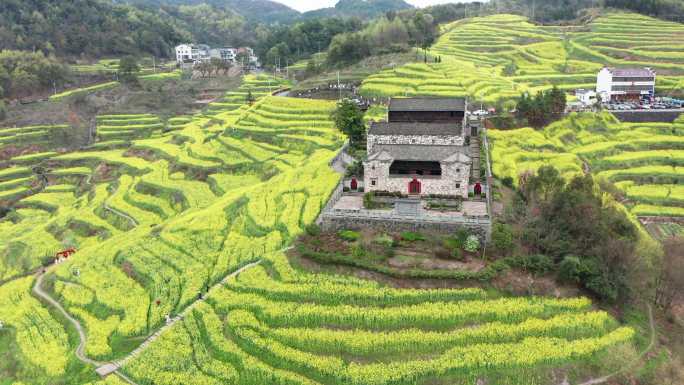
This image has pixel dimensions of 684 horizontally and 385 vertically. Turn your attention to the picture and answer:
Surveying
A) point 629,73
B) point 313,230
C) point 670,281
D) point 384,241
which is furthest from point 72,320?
point 629,73

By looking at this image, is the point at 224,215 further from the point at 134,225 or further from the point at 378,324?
the point at 378,324

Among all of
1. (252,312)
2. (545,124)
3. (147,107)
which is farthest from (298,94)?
A: (252,312)

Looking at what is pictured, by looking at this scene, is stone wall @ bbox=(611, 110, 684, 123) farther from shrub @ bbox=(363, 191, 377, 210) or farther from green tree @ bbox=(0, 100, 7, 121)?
green tree @ bbox=(0, 100, 7, 121)

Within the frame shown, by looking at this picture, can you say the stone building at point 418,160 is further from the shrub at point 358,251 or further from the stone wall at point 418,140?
the shrub at point 358,251

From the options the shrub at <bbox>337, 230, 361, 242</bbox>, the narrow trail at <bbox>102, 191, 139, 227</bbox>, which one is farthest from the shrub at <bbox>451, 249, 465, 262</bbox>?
the narrow trail at <bbox>102, 191, 139, 227</bbox>

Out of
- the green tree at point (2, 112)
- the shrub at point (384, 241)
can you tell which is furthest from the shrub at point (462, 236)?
the green tree at point (2, 112)

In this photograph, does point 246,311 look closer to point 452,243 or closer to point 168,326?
point 168,326
